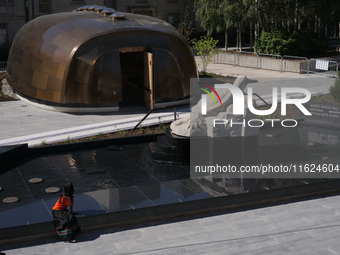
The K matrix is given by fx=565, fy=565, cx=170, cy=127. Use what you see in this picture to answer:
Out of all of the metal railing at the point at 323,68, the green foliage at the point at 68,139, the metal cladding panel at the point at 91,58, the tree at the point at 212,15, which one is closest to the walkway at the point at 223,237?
the green foliage at the point at 68,139

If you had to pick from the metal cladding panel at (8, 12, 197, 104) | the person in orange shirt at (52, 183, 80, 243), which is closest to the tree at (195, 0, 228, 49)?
the metal cladding panel at (8, 12, 197, 104)

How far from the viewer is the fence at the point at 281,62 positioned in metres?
35.7

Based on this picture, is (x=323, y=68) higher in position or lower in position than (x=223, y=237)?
higher

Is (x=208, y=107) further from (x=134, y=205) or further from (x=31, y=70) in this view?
(x=31, y=70)

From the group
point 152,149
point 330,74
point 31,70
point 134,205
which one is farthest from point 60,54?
point 330,74

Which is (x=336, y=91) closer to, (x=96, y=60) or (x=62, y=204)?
(x=96, y=60)

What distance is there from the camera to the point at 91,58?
24375 millimetres

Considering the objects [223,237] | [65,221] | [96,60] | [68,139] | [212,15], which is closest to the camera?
[65,221]

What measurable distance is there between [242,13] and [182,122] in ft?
77.8

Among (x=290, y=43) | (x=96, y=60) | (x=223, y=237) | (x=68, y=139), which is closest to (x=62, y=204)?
(x=223, y=237)

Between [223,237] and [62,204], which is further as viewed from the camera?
[223,237]

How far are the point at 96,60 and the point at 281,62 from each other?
16522 mm

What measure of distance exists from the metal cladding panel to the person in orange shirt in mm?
12302

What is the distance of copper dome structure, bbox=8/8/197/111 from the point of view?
80.4 ft
